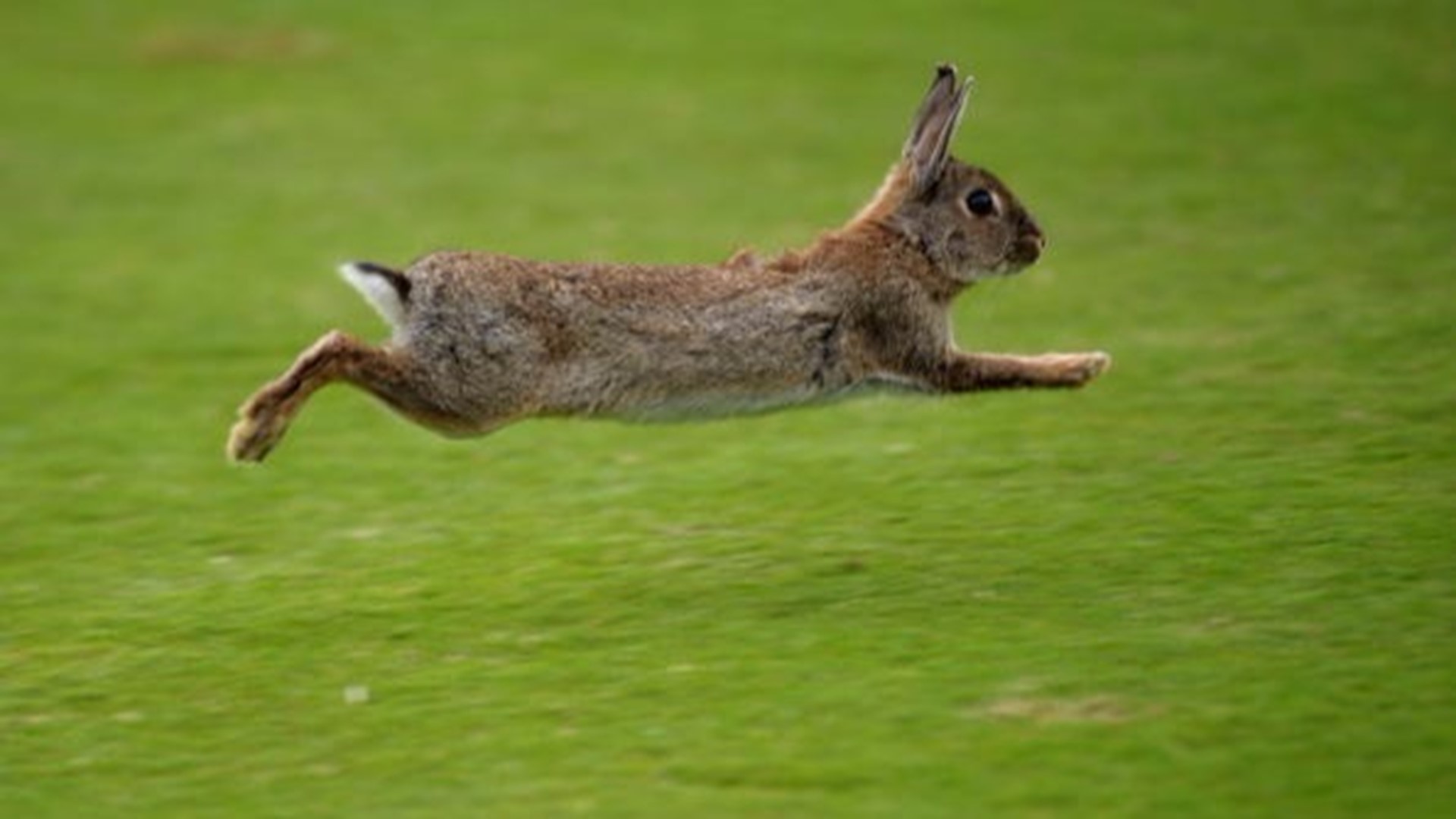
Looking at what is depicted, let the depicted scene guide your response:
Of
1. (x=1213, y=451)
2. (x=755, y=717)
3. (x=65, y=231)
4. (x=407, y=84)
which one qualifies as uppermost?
(x=407, y=84)

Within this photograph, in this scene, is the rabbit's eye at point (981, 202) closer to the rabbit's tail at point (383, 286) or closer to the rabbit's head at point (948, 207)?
the rabbit's head at point (948, 207)

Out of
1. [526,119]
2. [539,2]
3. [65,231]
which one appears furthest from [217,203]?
[539,2]

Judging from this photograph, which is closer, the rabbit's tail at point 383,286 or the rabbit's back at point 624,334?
the rabbit's tail at point 383,286

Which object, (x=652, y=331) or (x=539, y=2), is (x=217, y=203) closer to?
(x=539, y=2)

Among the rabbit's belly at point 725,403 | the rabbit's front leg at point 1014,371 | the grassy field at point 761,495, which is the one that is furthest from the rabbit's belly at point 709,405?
the grassy field at point 761,495

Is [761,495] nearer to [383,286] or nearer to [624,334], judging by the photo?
[624,334]

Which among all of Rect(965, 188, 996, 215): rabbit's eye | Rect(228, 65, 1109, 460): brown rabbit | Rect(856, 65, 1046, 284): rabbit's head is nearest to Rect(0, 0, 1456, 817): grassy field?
Rect(228, 65, 1109, 460): brown rabbit

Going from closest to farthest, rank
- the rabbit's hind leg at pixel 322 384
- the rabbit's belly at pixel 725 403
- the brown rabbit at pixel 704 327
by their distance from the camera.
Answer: the rabbit's hind leg at pixel 322 384, the brown rabbit at pixel 704 327, the rabbit's belly at pixel 725 403

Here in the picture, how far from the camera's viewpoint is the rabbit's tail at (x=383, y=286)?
8.34 metres

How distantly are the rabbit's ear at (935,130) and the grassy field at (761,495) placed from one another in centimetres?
151

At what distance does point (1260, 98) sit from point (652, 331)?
13240 millimetres

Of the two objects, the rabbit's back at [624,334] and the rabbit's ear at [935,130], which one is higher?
the rabbit's ear at [935,130]

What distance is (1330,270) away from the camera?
14711 mm

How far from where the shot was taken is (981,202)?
9.61m
